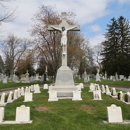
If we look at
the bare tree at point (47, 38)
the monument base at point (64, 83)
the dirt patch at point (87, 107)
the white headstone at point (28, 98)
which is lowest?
the dirt patch at point (87, 107)

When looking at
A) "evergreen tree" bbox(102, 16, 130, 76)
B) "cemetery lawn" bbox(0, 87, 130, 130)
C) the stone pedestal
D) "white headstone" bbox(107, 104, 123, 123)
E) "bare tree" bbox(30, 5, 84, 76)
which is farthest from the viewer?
"evergreen tree" bbox(102, 16, 130, 76)

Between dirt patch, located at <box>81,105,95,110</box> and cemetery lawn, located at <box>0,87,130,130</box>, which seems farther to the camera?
dirt patch, located at <box>81,105,95,110</box>

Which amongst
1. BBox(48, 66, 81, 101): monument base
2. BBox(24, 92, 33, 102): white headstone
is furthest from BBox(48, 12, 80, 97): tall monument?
BBox(24, 92, 33, 102): white headstone

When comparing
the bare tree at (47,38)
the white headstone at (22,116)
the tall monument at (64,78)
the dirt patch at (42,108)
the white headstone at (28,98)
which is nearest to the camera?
the white headstone at (22,116)

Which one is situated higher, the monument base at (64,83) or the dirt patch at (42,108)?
the monument base at (64,83)

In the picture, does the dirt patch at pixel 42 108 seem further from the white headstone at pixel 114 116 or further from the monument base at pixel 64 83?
the white headstone at pixel 114 116

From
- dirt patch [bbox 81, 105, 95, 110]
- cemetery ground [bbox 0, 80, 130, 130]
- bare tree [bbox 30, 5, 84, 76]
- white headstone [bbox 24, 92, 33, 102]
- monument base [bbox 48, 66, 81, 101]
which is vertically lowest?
cemetery ground [bbox 0, 80, 130, 130]

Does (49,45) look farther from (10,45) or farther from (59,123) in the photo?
(10,45)

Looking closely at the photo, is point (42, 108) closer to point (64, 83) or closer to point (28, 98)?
point (28, 98)

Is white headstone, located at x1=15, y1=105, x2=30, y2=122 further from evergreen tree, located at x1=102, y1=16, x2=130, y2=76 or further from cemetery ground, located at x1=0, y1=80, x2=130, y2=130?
evergreen tree, located at x1=102, y1=16, x2=130, y2=76

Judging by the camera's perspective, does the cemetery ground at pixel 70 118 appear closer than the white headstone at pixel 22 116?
Yes

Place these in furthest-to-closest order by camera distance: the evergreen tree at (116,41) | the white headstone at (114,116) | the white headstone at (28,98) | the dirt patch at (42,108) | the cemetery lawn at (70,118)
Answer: the evergreen tree at (116,41)
the white headstone at (28,98)
the dirt patch at (42,108)
the white headstone at (114,116)
the cemetery lawn at (70,118)

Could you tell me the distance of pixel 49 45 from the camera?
26.4m

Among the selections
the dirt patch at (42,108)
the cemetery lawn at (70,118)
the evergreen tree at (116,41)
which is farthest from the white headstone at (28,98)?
the evergreen tree at (116,41)
